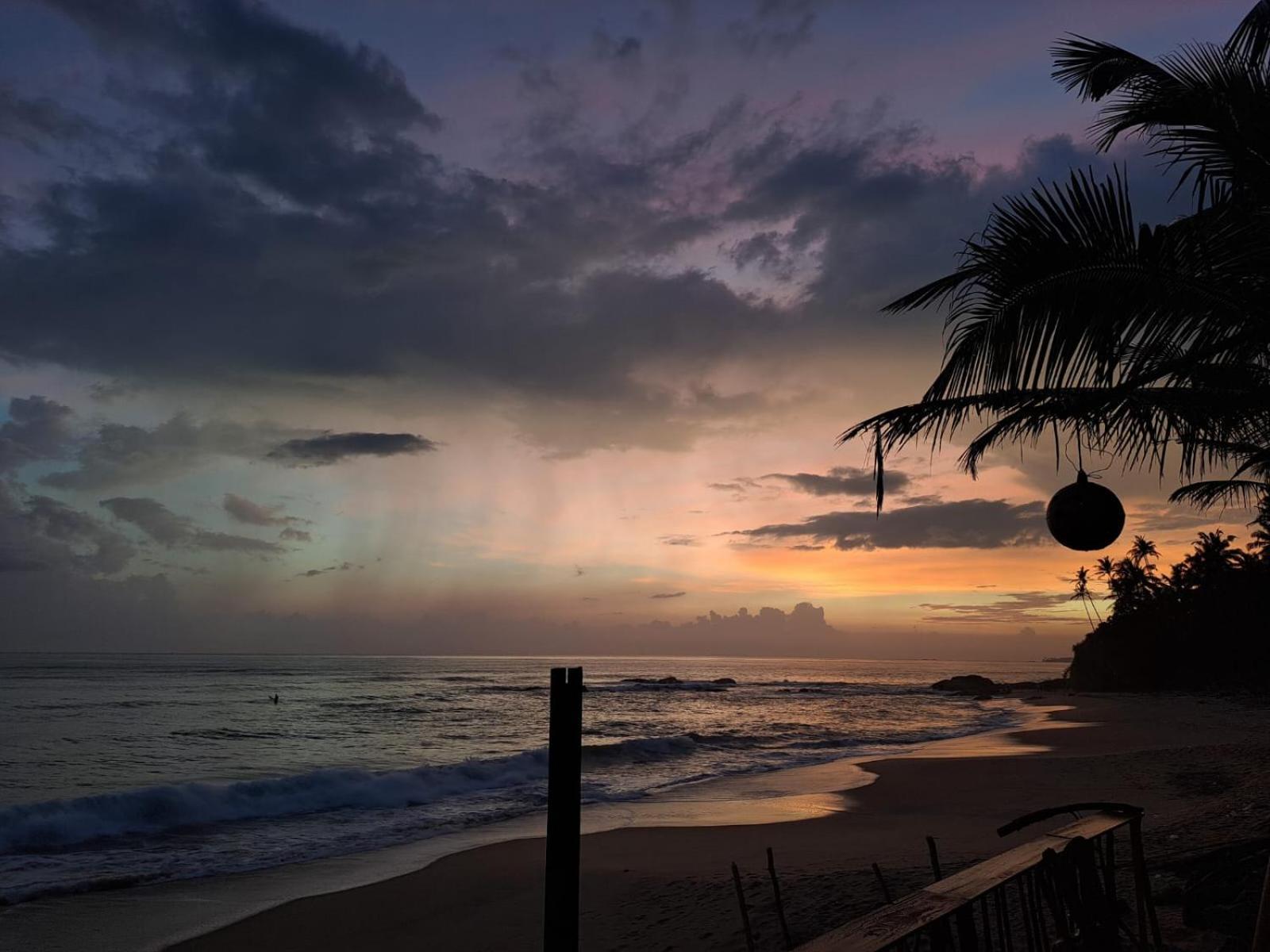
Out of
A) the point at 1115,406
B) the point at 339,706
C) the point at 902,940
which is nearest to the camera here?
the point at 902,940

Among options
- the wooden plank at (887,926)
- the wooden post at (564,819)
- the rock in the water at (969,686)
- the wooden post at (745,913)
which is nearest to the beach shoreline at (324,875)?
the wooden post at (745,913)

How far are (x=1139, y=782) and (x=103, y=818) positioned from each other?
1925 cm

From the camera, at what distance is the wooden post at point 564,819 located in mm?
3941

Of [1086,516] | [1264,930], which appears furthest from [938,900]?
[1086,516]

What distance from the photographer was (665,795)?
1780 cm

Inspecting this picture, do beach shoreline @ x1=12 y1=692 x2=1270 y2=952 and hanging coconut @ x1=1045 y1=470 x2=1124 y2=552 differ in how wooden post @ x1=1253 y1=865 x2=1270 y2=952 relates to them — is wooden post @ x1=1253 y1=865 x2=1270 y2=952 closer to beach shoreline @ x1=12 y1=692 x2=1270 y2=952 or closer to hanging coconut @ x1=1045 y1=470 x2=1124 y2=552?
hanging coconut @ x1=1045 y1=470 x2=1124 y2=552

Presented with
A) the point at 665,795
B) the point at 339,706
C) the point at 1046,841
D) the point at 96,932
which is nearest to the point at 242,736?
the point at 339,706

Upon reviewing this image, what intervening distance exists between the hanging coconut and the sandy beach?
2732mm

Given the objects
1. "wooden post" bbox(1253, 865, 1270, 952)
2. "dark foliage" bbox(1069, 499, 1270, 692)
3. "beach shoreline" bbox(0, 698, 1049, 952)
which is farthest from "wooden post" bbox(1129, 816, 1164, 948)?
"dark foliage" bbox(1069, 499, 1270, 692)

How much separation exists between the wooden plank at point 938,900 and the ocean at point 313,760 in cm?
1085

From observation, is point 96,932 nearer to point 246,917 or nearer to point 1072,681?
point 246,917

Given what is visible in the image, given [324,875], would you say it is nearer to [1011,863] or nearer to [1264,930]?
[1011,863]

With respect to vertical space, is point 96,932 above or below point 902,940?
below

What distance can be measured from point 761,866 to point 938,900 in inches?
304
